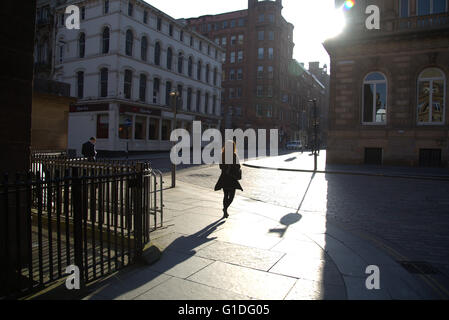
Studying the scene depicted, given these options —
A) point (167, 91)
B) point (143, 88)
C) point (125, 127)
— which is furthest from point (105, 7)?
point (125, 127)

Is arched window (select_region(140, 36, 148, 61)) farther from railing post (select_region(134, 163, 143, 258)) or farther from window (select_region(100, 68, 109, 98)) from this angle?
railing post (select_region(134, 163, 143, 258))

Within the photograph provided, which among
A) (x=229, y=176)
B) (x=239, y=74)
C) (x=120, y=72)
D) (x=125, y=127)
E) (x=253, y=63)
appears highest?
(x=253, y=63)

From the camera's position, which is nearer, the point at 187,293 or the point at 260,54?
the point at 187,293

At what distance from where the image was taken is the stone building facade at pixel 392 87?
18.7 metres

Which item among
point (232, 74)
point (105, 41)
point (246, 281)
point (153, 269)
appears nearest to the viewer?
point (246, 281)

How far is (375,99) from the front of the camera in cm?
2017

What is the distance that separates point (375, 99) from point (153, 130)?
23341 millimetres

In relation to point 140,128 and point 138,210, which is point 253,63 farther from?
point 138,210

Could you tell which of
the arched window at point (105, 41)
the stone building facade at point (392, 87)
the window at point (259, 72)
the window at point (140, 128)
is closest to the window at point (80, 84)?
the arched window at point (105, 41)

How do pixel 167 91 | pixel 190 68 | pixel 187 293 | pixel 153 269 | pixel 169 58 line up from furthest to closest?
pixel 190 68
pixel 169 58
pixel 167 91
pixel 153 269
pixel 187 293

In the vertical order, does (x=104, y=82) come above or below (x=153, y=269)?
above

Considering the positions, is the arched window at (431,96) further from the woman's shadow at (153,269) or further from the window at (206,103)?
the window at (206,103)

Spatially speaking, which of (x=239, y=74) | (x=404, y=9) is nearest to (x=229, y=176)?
(x=404, y=9)
